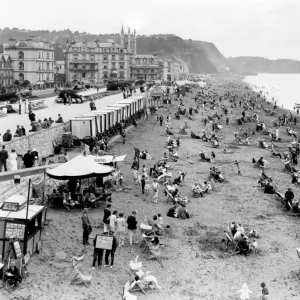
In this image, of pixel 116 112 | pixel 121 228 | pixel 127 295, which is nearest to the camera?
pixel 127 295

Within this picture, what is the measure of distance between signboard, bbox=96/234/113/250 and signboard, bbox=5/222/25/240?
1861 mm

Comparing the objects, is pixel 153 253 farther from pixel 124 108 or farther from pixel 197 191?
pixel 124 108

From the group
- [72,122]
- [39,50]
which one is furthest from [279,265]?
[39,50]

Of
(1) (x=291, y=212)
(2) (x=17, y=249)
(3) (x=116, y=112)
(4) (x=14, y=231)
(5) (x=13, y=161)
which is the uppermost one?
(5) (x=13, y=161)

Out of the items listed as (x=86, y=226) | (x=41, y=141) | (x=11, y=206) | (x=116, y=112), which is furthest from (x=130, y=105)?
(x=11, y=206)

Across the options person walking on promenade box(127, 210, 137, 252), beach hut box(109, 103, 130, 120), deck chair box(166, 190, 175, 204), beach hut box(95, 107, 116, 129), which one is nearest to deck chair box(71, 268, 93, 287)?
person walking on promenade box(127, 210, 137, 252)

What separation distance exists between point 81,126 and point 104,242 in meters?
14.9

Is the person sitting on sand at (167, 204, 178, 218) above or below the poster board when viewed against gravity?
below

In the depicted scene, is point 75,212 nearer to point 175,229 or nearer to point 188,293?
point 175,229

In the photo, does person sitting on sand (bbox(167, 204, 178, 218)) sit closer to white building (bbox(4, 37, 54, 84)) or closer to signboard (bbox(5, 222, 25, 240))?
signboard (bbox(5, 222, 25, 240))

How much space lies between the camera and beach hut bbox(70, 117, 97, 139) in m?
26.6

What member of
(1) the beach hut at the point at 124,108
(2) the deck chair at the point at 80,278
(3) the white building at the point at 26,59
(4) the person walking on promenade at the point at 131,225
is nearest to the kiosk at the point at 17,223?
(2) the deck chair at the point at 80,278

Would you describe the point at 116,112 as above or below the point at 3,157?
below

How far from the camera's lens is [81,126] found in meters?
26.8
